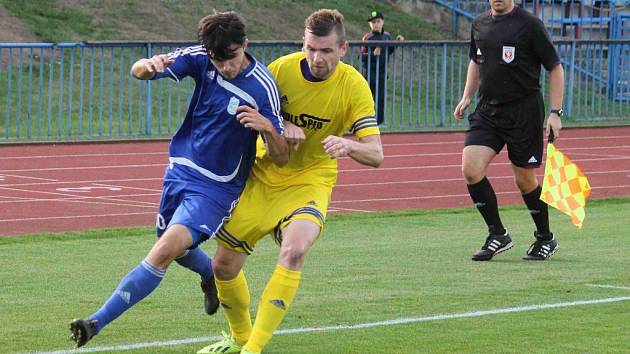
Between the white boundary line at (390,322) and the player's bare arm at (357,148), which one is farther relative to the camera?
the white boundary line at (390,322)

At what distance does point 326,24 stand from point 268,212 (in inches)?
39.5

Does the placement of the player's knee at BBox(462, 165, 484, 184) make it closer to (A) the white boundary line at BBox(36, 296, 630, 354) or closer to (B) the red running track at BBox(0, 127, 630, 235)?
(A) the white boundary line at BBox(36, 296, 630, 354)

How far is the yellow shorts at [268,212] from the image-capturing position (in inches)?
284

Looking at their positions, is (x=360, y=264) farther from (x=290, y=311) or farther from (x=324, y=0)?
(x=324, y=0)

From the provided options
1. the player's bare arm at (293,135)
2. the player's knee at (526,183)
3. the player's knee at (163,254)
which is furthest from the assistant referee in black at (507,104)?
the player's knee at (163,254)

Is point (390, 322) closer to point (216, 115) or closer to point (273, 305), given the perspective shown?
point (273, 305)

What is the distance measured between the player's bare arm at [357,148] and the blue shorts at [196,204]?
565 mm

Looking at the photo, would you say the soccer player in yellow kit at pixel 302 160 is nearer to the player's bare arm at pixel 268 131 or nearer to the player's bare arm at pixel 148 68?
the player's bare arm at pixel 268 131

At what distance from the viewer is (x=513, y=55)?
1087 centimetres

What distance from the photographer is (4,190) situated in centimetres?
1562

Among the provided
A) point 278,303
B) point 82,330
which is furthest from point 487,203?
point 82,330

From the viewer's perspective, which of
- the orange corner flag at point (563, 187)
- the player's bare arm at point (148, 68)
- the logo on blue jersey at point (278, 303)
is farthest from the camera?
the orange corner flag at point (563, 187)

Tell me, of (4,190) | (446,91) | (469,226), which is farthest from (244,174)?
(446,91)

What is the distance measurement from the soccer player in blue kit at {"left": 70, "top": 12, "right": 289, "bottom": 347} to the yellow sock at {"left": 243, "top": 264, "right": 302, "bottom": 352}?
1.31 ft
